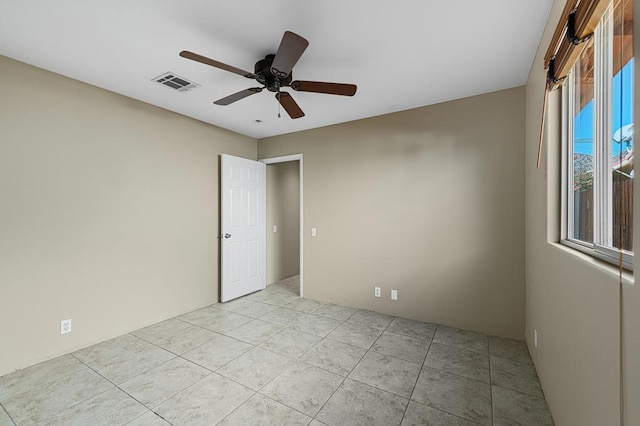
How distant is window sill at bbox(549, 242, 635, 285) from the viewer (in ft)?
2.77

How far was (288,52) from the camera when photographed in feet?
5.15

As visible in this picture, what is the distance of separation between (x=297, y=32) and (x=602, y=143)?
1.85 m

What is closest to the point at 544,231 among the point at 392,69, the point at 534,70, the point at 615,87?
the point at 615,87

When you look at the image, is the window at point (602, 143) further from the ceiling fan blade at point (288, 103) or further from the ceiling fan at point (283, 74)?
the ceiling fan blade at point (288, 103)

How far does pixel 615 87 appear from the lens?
1.02 metres

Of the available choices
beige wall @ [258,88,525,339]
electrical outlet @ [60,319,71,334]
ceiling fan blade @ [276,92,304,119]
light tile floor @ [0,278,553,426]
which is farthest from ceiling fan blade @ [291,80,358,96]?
electrical outlet @ [60,319,71,334]

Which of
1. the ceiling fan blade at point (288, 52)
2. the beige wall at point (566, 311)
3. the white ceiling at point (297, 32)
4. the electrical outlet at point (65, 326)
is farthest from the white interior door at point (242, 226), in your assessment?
the beige wall at point (566, 311)

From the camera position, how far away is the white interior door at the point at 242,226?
12.5 feet

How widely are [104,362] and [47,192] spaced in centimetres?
157

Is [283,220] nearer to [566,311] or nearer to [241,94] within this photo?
[241,94]

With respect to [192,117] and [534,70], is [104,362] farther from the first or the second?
[534,70]

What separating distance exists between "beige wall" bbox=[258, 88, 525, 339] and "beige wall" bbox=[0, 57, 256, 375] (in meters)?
1.72

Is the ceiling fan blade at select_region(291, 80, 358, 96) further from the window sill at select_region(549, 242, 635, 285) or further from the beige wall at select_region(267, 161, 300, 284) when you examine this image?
the beige wall at select_region(267, 161, 300, 284)

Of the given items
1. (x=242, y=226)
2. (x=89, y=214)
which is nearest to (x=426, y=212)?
(x=242, y=226)
